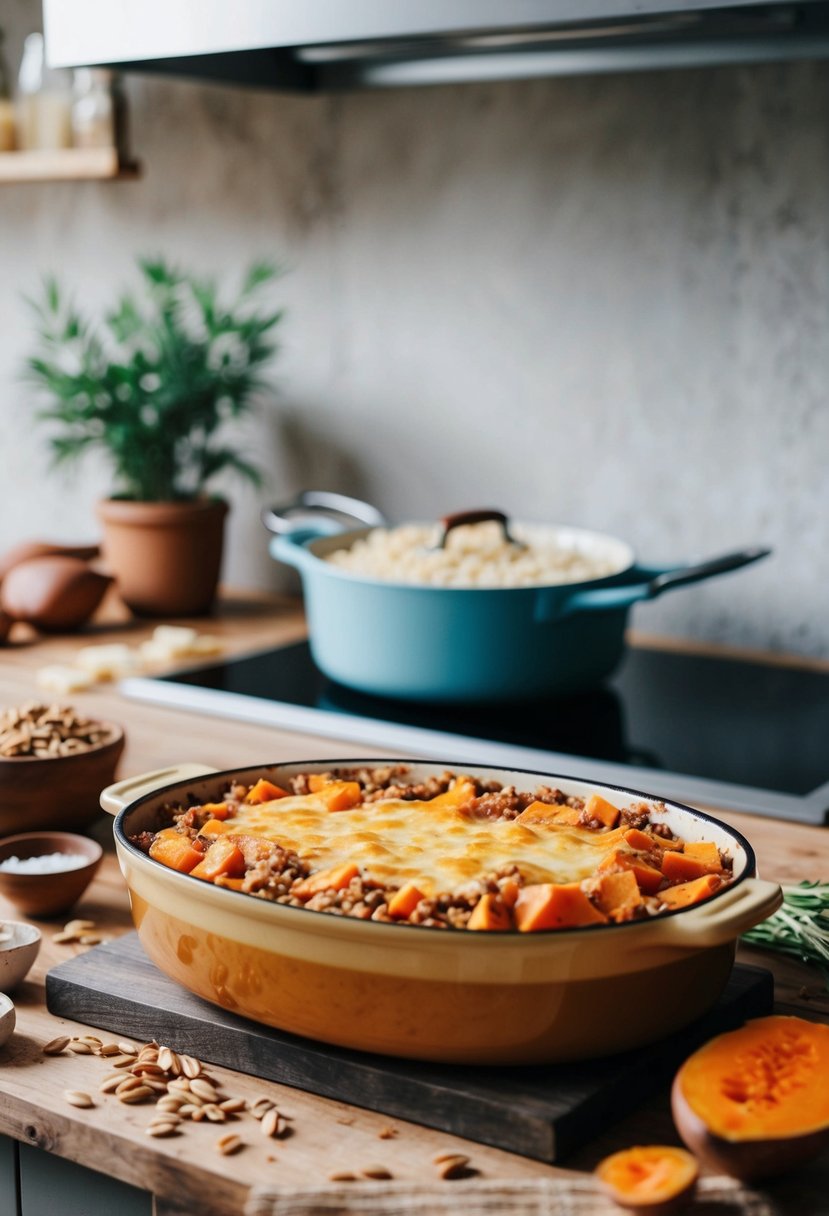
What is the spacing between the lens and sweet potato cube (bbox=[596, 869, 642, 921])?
0.77 metres

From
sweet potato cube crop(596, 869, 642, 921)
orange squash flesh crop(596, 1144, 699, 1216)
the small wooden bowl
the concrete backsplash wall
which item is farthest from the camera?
the concrete backsplash wall

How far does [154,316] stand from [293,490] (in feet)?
1.14

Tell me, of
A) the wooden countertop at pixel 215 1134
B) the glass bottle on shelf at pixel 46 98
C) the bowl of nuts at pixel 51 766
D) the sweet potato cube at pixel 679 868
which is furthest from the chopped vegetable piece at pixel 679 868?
the glass bottle on shelf at pixel 46 98

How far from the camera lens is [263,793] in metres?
0.96

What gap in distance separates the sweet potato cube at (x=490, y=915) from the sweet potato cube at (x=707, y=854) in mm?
151

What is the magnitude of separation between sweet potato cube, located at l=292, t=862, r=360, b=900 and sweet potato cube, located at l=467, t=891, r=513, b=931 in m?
0.08

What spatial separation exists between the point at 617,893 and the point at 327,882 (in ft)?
0.52

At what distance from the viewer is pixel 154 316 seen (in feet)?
7.21

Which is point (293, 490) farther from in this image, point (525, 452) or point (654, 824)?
point (654, 824)

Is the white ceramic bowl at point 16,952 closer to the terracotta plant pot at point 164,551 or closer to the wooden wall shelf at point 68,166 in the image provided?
the terracotta plant pot at point 164,551

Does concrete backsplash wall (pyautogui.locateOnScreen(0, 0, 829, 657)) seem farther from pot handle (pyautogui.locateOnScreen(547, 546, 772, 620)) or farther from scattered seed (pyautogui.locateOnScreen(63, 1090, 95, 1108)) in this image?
scattered seed (pyautogui.locateOnScreen(63, 1090, 95, 1108))

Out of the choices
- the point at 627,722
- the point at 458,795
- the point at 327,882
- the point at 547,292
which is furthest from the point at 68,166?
the point at 327,882

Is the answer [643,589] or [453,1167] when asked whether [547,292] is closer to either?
[643,589]

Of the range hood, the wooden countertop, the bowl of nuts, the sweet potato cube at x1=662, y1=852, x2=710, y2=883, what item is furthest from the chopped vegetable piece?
the range hood
